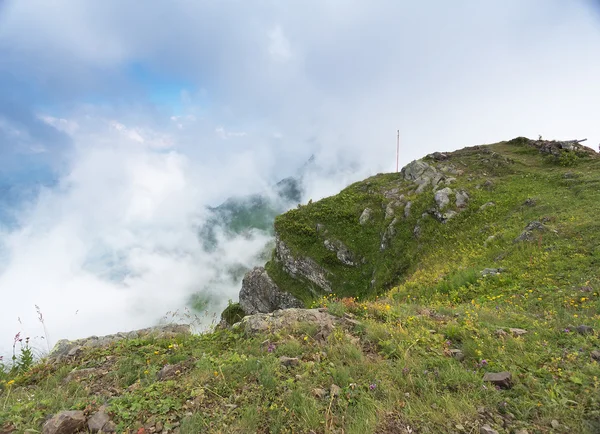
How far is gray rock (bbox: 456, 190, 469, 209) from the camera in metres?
25.1

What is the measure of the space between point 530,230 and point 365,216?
598 inches

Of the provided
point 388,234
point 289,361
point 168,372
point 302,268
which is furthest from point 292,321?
point 302,268

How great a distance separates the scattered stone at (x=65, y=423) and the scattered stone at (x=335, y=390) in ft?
11.9

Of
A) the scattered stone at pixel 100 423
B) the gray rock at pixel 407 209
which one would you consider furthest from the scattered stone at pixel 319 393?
the gray rock at pixel 407 209

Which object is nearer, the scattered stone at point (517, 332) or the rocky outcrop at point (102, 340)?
the scattered stone at point (517, 332)

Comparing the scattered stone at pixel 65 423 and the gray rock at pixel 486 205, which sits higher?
the gray rock at pixel 486 205

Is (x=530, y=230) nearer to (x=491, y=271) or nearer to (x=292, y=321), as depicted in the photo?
(x=491, y=271)

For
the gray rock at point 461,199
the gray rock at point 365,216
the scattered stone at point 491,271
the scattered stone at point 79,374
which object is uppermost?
the gray rock at point 365,216

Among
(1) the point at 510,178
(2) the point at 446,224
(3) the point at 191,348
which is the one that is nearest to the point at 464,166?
(1) the point at 510,178

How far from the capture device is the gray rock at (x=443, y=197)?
25438 millimetres

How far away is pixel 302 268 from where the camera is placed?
3002cm

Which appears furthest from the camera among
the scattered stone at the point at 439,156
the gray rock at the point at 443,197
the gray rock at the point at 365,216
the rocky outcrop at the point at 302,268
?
the scattered stone at the point at 439,156

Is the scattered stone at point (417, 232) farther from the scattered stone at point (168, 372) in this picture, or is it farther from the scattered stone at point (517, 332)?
the scattered stone at point (168, 372)

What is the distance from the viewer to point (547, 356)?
5.51 metres
